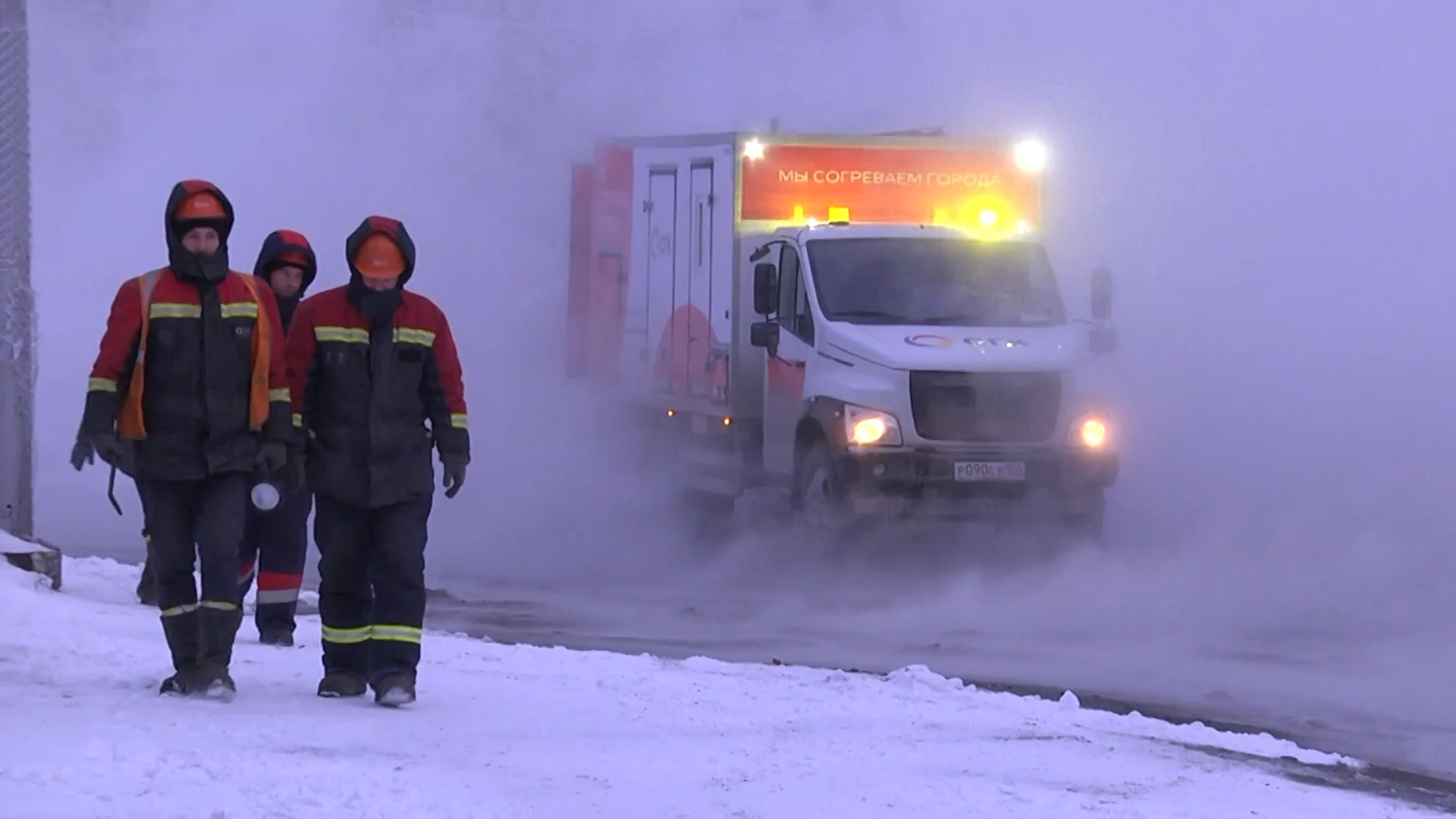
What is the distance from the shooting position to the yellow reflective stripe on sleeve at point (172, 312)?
7691 millimetres

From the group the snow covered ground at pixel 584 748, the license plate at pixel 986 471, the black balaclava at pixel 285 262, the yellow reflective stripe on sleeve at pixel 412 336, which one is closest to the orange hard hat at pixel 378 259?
the yellow reflective stripe on sleeve at pixel 412 336

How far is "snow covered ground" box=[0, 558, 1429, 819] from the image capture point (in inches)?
255

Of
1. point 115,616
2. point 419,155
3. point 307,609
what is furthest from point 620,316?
point 419,155

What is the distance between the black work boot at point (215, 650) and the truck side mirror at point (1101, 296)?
9.10 meters

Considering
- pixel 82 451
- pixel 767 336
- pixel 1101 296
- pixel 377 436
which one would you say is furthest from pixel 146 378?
pixel 1101 296

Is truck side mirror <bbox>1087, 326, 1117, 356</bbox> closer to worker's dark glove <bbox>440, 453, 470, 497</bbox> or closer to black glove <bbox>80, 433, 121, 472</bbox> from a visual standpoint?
worker's dark glove <bbox>440, 453, 470, 497</bbox>

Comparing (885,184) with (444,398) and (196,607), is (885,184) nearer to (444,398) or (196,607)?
(444,398)

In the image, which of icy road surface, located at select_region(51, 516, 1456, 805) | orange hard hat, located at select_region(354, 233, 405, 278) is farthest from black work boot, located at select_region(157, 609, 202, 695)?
icy road surface, located at select_region(51, 516, 1456, 805)

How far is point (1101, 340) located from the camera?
15.4m

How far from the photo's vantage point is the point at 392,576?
8023 millimetres

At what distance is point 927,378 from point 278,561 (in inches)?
224

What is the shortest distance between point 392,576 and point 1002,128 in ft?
69.8

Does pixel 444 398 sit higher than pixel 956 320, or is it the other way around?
pixel 956 320

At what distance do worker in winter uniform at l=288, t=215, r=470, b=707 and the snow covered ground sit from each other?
32 cm
